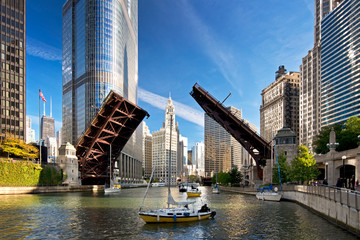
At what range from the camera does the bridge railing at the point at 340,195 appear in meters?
18.1

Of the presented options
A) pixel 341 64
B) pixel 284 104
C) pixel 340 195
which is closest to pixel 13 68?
pixel 340 195

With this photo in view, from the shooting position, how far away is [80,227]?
2355cm

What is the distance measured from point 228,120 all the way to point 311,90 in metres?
98.1

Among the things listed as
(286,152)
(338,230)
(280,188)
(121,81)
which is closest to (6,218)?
(338,230)

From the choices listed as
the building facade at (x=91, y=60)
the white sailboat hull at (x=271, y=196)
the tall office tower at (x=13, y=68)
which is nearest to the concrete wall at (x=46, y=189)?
the tall office tower at (x=13, y=68)

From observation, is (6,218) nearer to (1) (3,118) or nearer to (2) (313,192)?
(2) (313,192)

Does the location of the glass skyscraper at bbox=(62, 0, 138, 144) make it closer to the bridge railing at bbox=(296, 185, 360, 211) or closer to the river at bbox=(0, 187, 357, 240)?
the river at bbox=(0, 187, 357, 240)

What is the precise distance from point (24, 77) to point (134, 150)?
65335 mm

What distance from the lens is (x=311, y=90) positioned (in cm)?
14250

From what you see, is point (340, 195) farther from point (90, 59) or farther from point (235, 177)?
point (90, 59)

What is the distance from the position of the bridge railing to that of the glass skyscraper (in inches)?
3648

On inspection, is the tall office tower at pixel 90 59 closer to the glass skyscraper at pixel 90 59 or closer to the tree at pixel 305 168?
the glass skyscraper at pixel 90 59

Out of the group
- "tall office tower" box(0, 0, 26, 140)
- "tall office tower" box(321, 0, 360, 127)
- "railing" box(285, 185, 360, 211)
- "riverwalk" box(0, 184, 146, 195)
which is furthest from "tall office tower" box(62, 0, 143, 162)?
"railing" box(285, 185, 360, 211)

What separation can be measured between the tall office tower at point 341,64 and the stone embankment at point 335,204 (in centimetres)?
8523
